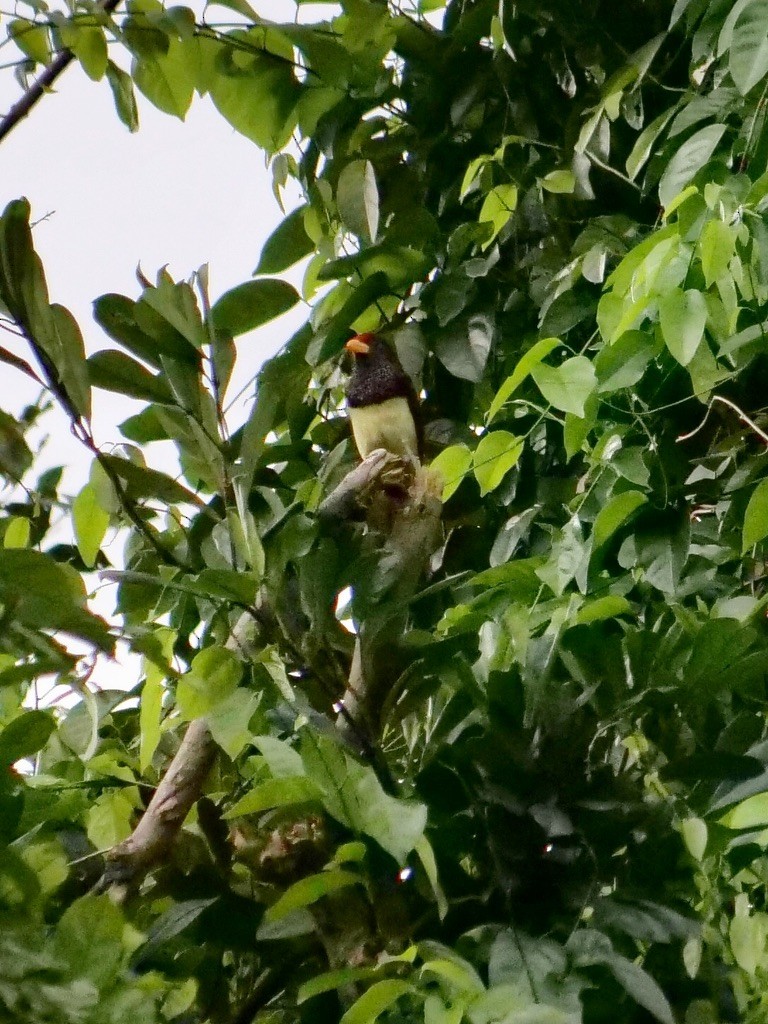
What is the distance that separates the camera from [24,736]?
743 millimetres

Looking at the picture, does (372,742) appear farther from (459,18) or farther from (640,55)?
(459,18)

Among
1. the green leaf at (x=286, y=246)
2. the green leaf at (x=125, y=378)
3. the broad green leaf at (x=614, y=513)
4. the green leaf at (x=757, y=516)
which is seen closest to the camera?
the green leaf at (x=125, y=378)

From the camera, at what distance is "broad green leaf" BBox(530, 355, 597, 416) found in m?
1.11

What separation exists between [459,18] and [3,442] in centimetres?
107

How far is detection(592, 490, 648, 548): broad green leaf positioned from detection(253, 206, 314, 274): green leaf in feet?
1.79

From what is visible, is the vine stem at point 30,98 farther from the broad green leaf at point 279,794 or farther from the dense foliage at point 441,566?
the broad green leaf at point 279,794

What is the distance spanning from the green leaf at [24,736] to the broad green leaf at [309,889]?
192 millimetres

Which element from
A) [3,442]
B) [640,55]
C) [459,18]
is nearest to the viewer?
[3,442]

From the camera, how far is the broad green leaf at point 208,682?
74cm

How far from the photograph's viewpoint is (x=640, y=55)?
1.32 m

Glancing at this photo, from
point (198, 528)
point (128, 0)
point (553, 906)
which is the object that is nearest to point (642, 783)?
point (553, 906)

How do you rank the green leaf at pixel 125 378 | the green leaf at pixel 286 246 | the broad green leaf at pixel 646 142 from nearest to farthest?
the green leaf at pixel 125 378
the broad green leaf at pixel 646 142
the green leaf at pixel 286 246

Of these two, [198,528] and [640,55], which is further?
[640,55]

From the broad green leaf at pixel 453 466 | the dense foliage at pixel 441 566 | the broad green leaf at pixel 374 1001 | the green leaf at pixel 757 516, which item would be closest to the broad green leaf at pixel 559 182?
the dense foliage at pixel 441 566
